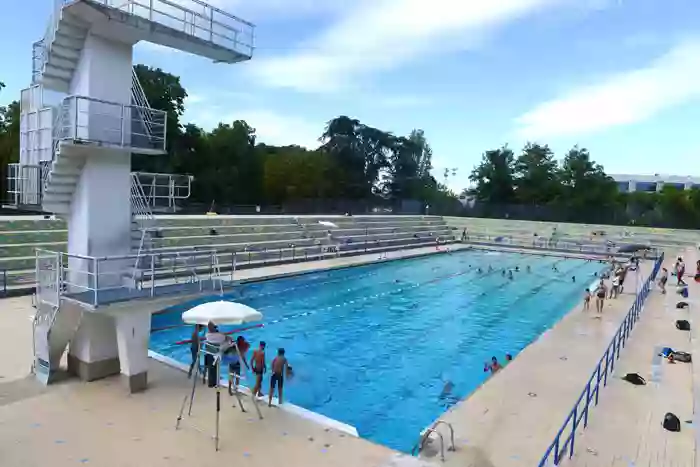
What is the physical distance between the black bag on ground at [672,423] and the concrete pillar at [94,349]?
29.6 ft

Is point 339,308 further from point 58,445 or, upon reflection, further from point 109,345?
point 58,445

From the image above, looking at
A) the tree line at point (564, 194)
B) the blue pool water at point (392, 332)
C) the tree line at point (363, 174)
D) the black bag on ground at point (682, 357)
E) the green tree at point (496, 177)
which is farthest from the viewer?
the green tree at point (496, 177)

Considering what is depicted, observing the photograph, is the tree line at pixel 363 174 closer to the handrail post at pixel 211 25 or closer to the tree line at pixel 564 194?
the tree line at pixel 564 194

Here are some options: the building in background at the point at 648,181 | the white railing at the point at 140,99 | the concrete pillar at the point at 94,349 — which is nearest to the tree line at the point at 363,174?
the white railing at the point at 140,99

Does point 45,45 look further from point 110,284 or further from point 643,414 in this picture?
point 643,414

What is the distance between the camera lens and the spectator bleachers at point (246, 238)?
1788cm

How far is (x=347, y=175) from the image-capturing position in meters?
63.9

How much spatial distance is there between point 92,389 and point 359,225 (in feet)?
94.9

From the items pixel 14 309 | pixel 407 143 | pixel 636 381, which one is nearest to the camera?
pixel 636 381

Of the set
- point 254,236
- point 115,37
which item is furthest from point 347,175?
point 115,37

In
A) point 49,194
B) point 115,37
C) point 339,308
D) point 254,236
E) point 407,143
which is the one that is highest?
point 407,143

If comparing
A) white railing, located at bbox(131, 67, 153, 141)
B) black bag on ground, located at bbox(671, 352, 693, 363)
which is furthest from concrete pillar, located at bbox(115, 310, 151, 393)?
black bag on ground, located at bbox(671, 352, 693, 363)

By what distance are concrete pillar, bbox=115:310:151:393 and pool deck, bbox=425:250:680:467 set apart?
482 centimetres

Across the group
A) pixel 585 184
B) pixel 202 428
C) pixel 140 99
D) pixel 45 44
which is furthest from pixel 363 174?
pixel 202 428
